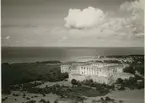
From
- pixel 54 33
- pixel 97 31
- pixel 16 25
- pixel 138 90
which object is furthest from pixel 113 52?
pixel 16 25

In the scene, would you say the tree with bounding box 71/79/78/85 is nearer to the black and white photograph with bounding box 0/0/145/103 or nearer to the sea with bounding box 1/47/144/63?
the black and white photograph with bounding box 0/0/145/103

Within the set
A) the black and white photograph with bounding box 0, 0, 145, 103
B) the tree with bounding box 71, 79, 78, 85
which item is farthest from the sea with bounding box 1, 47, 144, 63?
the tree with bounding box 71, 79, 78, 85

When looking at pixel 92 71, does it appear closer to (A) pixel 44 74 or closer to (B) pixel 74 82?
(B) pixel 74 82

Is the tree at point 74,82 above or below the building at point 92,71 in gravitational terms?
below

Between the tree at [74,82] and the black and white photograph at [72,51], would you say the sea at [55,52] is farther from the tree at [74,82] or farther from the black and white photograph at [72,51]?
the tree at [74,82]

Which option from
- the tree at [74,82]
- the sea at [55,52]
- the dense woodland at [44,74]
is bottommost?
the tree at [74,82]

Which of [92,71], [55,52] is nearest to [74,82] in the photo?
[92,71]

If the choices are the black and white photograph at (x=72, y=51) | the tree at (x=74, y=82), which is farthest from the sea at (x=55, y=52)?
the tree at (x=74, y=82)
